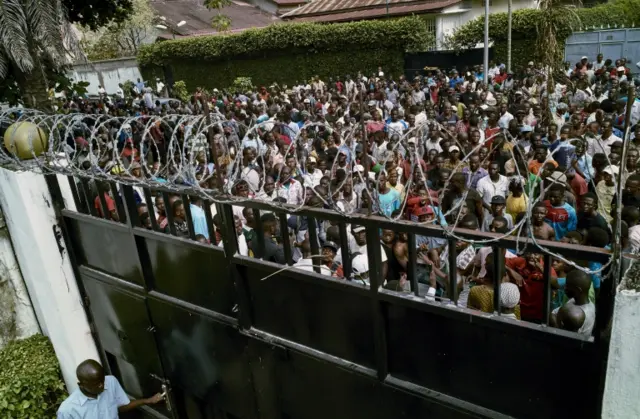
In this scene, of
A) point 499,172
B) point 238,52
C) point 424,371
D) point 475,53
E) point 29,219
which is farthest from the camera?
point 238,52

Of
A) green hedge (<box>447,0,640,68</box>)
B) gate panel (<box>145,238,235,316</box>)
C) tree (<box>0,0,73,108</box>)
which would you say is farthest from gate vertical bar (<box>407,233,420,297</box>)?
green hedge (<box>447,0,640,68</box>)

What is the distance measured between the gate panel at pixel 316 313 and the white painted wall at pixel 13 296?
9.90 feet

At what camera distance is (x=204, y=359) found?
3.82 metres

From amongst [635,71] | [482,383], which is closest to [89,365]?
[482,383]

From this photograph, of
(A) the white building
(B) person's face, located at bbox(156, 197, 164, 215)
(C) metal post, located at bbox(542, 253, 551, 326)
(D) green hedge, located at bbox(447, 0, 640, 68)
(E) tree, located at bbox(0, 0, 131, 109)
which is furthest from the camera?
(A) the white building

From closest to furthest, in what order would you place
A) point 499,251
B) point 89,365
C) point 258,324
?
point 499,251 < point 258,324 < point 89,365

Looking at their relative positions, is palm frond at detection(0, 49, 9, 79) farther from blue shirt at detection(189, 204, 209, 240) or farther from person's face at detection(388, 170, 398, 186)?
person's face at detection(388, 170, 398, 186)

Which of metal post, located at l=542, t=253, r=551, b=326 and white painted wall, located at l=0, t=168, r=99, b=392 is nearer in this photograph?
metal post, located at l=542, t=253, r=551, b=326

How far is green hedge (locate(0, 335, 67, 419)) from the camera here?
15.4 feet

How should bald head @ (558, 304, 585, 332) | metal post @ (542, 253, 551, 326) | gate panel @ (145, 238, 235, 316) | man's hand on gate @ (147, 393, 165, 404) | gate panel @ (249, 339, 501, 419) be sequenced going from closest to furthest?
metal post @ (542, 253, 551, 326) → bald head @ (558, 304, 585, 332) → gate panel @ (249, 339, 501, 419) → gate panel @ (145, 238, 235, 316) → man's hand on gate @ (147, 393, 165, 404)

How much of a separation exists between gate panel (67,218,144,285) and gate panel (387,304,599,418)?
2.21 metres

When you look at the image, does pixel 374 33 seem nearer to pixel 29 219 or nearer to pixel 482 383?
pixel 29 219

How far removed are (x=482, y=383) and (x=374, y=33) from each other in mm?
20514

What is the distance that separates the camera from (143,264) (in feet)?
12.9
